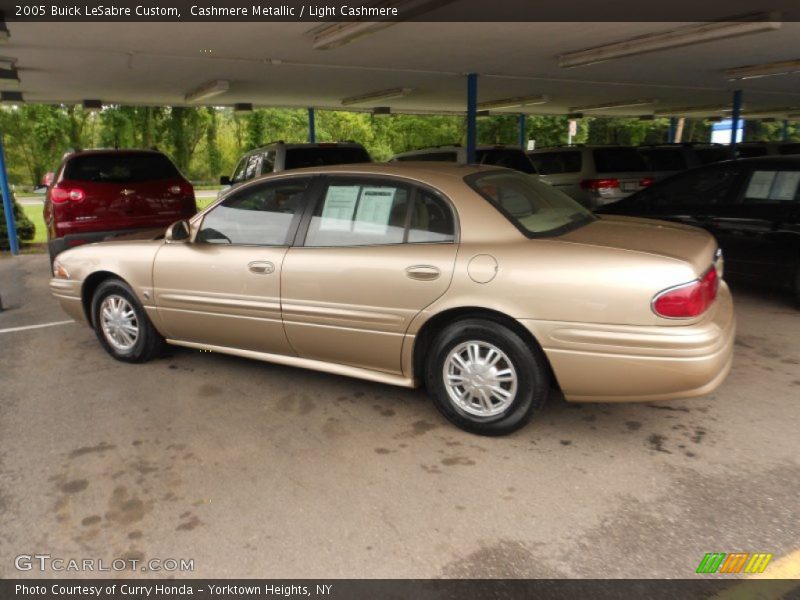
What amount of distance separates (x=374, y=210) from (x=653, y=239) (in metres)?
1.69

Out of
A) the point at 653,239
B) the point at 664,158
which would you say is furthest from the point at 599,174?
the point at 653,239

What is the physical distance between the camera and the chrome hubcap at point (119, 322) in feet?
16.3

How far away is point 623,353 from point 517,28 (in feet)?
16.4

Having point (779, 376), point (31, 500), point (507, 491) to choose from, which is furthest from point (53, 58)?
point (779, 376)

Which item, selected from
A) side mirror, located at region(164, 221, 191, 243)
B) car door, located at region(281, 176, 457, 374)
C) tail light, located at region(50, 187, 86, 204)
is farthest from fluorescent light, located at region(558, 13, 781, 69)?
tail light, located at region(50, 187, 86, 204)

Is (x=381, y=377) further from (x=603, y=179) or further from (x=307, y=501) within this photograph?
(x=603, y=179)

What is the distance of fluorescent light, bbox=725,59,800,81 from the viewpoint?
959 centimetres

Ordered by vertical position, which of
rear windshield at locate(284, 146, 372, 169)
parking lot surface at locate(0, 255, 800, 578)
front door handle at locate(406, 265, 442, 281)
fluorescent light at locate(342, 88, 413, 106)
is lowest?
parking lot surface at locate(0, 255, 800, 578)

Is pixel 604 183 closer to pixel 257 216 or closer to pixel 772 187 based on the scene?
pixel 772 187

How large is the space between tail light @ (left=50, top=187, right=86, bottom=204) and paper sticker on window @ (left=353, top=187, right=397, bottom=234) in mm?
5151

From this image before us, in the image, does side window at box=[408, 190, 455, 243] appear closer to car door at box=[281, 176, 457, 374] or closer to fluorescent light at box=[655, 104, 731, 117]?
car door at box=[281, 176, 457, 374]

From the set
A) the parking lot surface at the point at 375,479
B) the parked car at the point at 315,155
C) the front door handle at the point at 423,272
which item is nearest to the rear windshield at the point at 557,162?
the parked car at the point at 315,155

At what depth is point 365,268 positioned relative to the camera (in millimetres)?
3768

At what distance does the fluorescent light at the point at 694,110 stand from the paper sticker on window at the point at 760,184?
39.0 feet
